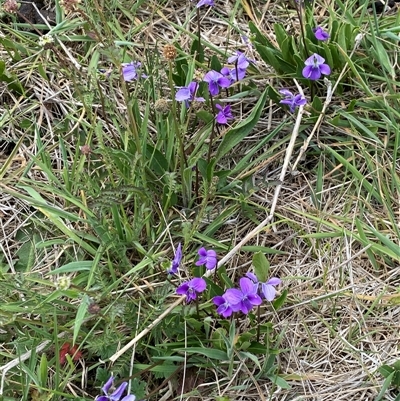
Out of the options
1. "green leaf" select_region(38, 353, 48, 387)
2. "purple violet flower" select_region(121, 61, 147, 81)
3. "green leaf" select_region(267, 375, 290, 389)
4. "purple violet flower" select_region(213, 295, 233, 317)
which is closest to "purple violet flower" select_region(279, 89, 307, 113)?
"purple violet flower" select_region(121, 61, 147, 81)

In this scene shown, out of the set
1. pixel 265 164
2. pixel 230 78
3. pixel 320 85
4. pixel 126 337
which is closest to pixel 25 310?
pixel 126 337

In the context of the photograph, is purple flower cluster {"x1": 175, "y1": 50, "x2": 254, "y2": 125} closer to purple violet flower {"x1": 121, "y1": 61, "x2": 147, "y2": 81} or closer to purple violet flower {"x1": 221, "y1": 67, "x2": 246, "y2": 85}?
purple violet flower {"x1": 221, "y1": 67, "x2": 246, "y2": 85}

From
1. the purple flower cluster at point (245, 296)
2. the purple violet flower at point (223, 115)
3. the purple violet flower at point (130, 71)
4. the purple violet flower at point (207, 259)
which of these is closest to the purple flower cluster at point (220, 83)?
the purple violet flower at point (223, 115)

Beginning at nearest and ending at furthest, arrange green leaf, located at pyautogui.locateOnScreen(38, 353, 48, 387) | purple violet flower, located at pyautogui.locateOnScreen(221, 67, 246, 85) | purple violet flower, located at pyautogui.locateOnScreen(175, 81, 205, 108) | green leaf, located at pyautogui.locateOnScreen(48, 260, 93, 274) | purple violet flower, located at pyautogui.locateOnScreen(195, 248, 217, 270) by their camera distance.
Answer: green leaf, located at pyautogui.locateOnScreen(38, 353, 48, 387), purple violet flower, located at pyautogui.locateOnScreen(195, 248, 217, 270), green leaf, located at pyautogui.locateOnScreen(48, 260, 93, 274), purple violet flower, located at pyautogui.locateOnScreen(175, 81, 205, 108), purple violet flower, located at pyautogui.locateOnScreen(221, 67, 246, 85)

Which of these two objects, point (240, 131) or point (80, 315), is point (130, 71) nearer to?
point (240, 131)

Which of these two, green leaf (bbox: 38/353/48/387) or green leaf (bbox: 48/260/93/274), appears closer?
green leaf (bbox: 38/353/48/387)

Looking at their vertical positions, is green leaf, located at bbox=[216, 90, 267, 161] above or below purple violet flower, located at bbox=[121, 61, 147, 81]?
below
